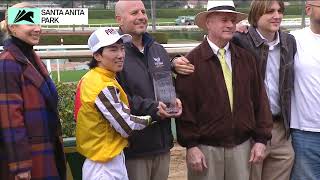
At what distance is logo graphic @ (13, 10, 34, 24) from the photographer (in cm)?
288

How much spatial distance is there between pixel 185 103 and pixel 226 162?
0.45m

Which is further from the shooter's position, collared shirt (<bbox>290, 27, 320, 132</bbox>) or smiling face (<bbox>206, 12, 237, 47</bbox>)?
collared shirt (<bbox>290, 27, 320, 132</bbox>)

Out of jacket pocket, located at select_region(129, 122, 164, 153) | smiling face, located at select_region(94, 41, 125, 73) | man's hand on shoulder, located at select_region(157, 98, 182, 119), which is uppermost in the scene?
smiling face, located at select_region(94, 41, 125, 73)

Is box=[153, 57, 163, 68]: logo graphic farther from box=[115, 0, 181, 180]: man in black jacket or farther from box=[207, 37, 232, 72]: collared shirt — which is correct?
box=[207, 37, 232, 72]: collared shirt

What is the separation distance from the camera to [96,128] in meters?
2.97

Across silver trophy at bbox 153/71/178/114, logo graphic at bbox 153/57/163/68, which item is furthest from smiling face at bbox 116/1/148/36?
Answer: silver trophy at bbox 153/71/178/114

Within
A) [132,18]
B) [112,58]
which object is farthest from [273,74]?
[112,58]

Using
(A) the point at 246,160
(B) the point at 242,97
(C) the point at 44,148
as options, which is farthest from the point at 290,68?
(C) the point at 44,148

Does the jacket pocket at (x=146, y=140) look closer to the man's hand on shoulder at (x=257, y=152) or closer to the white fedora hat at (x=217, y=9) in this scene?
the man's hand on shoulder at (x=257, y=152)

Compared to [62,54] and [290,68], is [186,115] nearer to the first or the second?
[290,68]

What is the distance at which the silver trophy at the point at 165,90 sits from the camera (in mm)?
3199

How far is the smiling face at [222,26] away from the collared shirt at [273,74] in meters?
0.31

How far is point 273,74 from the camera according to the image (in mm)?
3471

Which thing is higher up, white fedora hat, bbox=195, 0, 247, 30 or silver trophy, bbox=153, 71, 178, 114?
white fedora hat, bbox=195, 0, 247, 30
